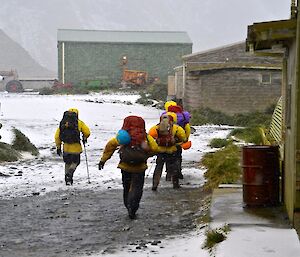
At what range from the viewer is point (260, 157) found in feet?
30.1

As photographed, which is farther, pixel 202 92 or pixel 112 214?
pixel 202 92

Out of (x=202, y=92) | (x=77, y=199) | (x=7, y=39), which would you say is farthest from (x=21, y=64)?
(x=77, y=199)

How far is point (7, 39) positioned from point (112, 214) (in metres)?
178

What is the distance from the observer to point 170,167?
41.9 feet

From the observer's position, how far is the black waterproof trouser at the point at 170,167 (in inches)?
481

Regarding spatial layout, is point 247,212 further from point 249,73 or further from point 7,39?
point 7,39

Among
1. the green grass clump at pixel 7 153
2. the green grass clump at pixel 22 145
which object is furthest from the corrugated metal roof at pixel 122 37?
the green grass clump at pixel 7 153

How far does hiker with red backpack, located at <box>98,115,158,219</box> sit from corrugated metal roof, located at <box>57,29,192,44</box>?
5516cm

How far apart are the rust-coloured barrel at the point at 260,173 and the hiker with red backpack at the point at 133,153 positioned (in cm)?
150

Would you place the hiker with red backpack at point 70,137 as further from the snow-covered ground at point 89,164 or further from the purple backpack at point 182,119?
the purple backpack at point 182,119

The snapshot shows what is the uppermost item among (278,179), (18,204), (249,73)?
(249,73)

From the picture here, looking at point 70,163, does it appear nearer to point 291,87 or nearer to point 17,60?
point 291,87

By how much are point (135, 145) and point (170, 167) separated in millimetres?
3289

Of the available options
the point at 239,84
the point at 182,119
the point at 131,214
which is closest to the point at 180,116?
the point at 182,119
